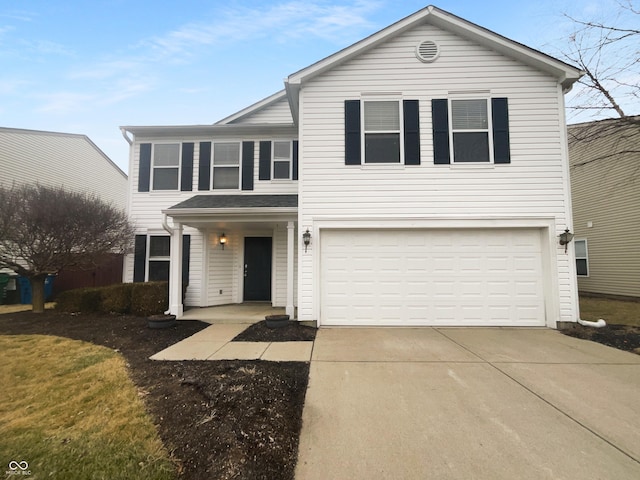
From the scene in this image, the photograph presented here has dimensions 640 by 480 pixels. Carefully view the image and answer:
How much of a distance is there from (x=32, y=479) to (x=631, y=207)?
52.0 feet

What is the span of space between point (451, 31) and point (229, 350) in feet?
27.3

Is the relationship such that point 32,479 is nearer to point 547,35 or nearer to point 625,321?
point 625,321

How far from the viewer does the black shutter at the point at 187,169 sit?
8750 millimetres

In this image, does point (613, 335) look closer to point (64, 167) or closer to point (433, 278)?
point (433, 278)

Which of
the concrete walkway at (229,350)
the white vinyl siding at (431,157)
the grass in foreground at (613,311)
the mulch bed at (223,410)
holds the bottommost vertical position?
the concrete walkway at (229,350)

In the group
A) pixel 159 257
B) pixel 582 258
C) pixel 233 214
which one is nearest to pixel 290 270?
pixel 233 214

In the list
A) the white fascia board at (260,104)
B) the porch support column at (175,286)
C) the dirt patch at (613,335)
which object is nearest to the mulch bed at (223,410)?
the porch support column at (175,286)

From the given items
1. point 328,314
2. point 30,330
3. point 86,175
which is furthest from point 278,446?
point 86,175

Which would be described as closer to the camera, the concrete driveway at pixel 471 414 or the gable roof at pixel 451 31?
the concrete driveway at pixel 471 414

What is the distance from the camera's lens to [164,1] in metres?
9.20

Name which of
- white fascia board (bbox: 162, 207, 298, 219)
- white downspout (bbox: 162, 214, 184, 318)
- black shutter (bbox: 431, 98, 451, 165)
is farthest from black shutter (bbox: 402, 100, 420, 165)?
white downspout (bbox: 162, 214, 184, 318)

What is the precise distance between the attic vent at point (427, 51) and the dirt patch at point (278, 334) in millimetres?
6624

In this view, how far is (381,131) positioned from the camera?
668 centimetres

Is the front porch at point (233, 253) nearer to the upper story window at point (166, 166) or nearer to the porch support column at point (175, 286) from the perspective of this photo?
the porch support column at point (175, 286)
